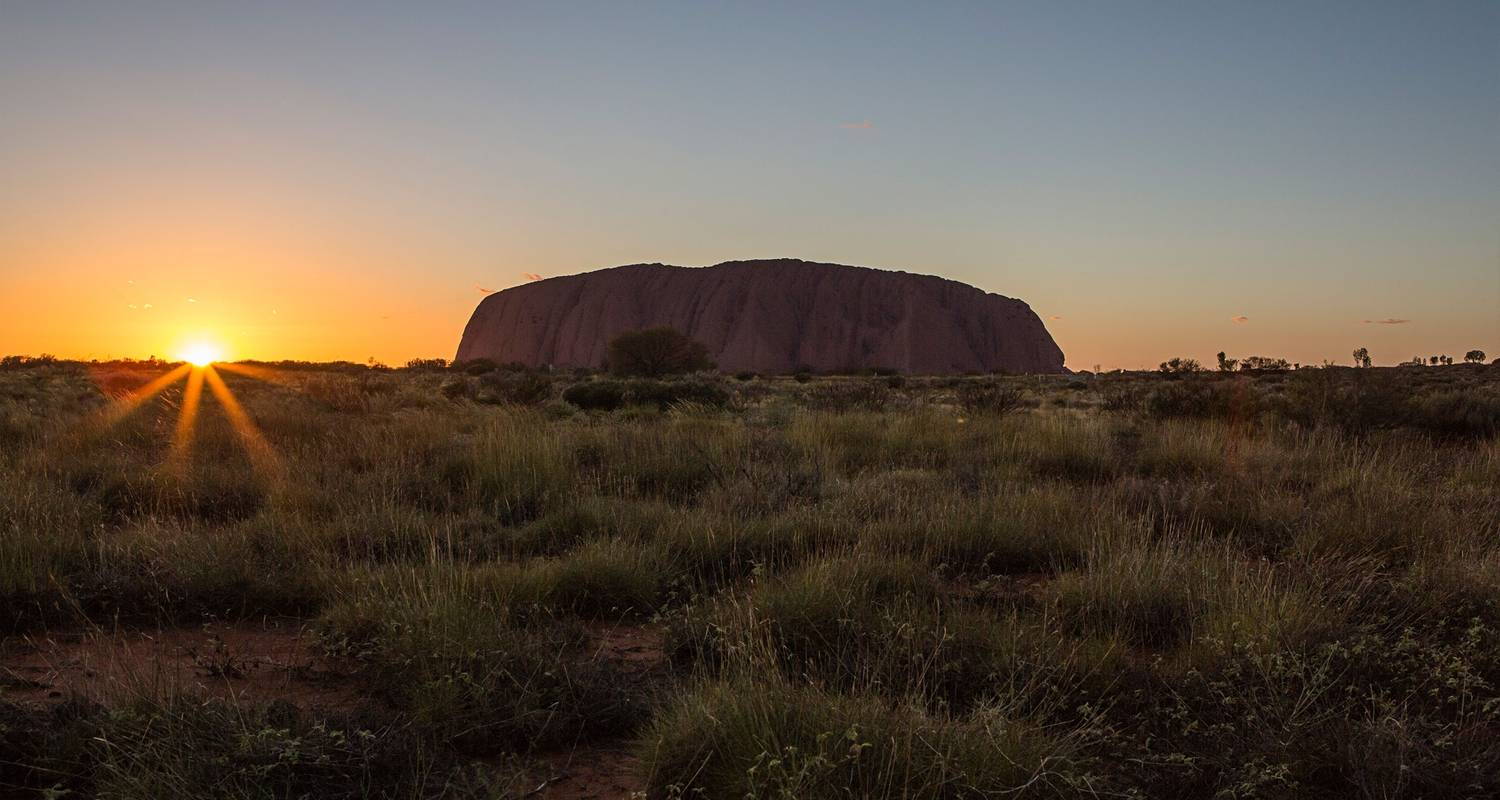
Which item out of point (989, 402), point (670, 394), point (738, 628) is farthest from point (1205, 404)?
point (738, 628)

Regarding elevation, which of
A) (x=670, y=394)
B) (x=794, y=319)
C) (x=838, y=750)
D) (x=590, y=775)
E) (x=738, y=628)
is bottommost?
(x=590, y=775)

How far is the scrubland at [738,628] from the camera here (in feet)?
8.38

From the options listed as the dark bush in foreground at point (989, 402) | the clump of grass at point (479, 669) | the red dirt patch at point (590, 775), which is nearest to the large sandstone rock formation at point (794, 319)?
the dark bush in foreground at point (989, 402)

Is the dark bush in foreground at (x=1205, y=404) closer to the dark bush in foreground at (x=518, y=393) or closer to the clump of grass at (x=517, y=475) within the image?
the clump of grass at (x=517, y=475)

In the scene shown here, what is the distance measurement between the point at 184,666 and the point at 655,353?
52205 mm

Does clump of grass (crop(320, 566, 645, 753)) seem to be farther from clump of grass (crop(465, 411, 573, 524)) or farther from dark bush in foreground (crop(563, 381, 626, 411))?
dark bush in foreground (crop(563, 381, 626, 411))

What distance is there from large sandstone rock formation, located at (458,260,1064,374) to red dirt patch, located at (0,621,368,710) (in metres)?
90.5

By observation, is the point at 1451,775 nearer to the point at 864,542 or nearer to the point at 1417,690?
the point at 1417,690

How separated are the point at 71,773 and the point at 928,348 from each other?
328ft

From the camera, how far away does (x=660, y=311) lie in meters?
110

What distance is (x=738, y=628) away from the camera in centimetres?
318

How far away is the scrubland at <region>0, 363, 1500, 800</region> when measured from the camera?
2.55 meters

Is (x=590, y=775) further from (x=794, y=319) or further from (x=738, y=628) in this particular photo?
(x=794, y=319)

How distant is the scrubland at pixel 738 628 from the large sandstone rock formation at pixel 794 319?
87.7 metres
